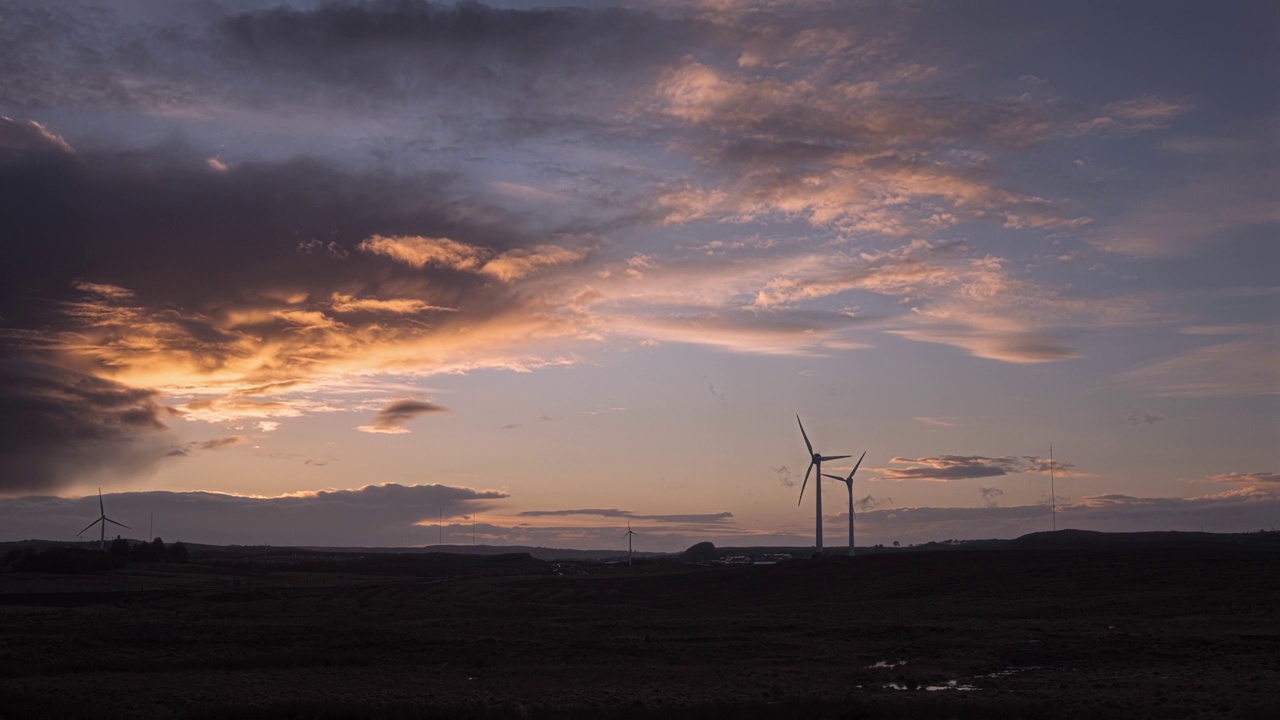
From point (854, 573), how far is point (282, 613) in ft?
192

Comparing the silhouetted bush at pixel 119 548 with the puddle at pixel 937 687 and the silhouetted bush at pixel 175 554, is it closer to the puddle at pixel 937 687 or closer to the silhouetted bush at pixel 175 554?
the silhouetted bush at pixel 175 554

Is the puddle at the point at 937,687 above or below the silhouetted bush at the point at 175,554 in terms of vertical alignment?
above

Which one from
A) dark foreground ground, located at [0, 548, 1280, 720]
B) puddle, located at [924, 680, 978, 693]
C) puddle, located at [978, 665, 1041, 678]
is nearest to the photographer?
dark foreground ground, located at [0, 548, 1280, 720]

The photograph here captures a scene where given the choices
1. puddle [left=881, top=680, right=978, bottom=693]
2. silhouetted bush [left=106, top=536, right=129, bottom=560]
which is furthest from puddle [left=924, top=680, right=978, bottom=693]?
silhouetted bush [left=106, top=536, right=129, bottom=560]

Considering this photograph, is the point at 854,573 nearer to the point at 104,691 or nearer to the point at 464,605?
the point at 464,605

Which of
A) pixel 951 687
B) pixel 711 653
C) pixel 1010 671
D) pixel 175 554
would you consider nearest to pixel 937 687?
pixel 951 687

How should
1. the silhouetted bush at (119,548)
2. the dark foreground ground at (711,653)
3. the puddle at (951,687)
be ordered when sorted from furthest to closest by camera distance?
the silhouetted bush at (119,548) < the puddle at (951,687) < the dark foreground ground at (711,653)

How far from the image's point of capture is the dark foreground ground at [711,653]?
117ft

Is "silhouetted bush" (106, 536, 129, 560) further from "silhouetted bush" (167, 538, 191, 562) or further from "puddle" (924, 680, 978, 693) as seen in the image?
"puddle" (924, 680, 978, 693)

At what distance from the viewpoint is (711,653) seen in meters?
50.3

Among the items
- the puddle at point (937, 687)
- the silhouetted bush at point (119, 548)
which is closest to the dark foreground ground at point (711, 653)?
the puddle at point (937, 687)

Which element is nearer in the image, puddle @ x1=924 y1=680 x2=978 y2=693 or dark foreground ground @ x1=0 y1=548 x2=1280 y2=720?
dark foreground ground @ x1=0 y1=548 x2=1280 y2=720

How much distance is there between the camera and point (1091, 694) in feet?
119

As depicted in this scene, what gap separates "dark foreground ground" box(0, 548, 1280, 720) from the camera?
117 ft
